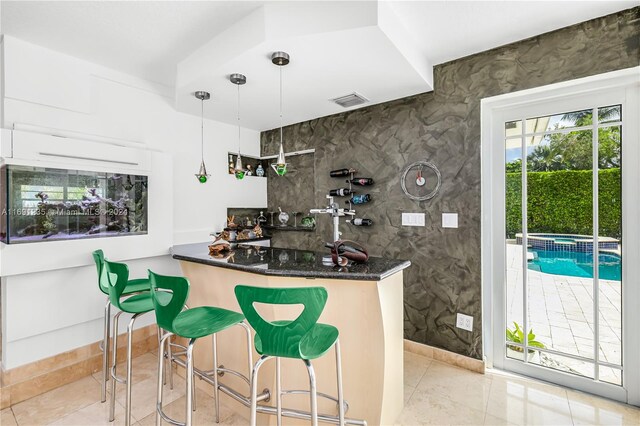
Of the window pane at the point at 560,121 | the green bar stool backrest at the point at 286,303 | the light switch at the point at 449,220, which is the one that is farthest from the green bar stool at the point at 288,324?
the window pane at the point at 560,121

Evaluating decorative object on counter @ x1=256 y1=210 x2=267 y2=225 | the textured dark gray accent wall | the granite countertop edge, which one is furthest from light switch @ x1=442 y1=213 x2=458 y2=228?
decorative object on counter @ x1=256 y1=210 x2=267 y2=225

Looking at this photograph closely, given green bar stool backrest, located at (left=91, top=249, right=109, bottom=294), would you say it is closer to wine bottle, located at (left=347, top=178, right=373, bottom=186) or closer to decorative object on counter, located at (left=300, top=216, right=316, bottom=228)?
decorative object on counter, located at (left=300, top=216, right=316, bottom=228)

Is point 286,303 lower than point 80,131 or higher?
lower

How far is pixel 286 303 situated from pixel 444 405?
1.64m

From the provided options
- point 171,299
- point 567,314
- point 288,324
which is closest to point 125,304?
point 171,299

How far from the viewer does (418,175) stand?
2.85 m

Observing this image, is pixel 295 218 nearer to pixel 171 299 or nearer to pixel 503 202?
pixel 503 202

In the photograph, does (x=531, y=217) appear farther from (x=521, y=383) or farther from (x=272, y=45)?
(x=272, y=45)

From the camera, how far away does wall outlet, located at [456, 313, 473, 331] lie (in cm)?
259

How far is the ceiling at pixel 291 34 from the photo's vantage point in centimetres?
188

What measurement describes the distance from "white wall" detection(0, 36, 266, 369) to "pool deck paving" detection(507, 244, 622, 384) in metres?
3.17

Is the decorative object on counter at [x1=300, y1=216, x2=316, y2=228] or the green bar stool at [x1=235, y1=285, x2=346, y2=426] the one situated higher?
the decorative object on counter at [x1=300, y1=216, x2=316, y2=228]

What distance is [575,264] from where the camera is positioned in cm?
227

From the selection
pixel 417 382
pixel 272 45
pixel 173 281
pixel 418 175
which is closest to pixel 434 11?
pixel 272 45
